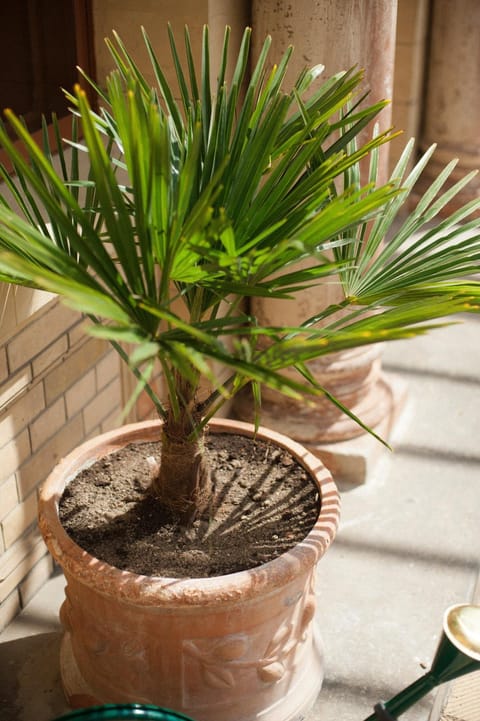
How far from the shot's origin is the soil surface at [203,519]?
2.47m

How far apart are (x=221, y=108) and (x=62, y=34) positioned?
1307 millimetres

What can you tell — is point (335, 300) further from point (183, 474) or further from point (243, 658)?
point (243, 658)

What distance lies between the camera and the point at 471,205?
2.36m

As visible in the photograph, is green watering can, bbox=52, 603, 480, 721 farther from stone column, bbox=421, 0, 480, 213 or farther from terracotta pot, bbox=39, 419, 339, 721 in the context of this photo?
stone column, bbox=421, 0, 480, 213

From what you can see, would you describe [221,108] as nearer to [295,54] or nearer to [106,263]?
[106,263]

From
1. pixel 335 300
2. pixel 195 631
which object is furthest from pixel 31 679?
pixel 335 300

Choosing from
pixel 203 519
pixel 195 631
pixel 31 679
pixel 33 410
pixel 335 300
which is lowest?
pixel 31 679

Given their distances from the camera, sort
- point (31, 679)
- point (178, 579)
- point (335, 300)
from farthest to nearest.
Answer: point (335, 300), point (31, 679), point (178, 579)

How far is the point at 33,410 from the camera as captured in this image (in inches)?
118

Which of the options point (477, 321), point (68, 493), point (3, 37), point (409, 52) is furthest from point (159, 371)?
point (409, 52)

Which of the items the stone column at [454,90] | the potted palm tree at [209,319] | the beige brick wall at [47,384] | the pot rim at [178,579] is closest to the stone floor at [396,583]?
the potted palm tree at [209,319]

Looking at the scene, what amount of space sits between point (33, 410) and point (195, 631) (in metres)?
0.97

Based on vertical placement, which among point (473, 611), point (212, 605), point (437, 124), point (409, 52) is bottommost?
point (212, 605)

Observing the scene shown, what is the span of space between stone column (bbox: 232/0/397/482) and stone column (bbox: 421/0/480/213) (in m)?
2.13
